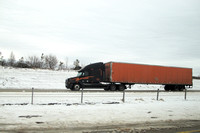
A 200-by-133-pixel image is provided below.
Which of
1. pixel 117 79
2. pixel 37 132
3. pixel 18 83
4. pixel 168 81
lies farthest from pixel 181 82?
pixel 37 132

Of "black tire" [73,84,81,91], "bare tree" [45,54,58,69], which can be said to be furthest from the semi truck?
"bare tree" [45,54,58,69]

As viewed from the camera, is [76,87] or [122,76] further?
[122,76]

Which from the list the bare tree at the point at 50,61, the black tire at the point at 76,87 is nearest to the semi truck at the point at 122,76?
the black tire at the point at 76,87

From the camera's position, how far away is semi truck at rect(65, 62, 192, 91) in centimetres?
2670

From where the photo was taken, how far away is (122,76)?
28578 millimetres

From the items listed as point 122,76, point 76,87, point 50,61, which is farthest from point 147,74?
point 50,61

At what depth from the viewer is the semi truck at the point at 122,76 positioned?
87.6 feet

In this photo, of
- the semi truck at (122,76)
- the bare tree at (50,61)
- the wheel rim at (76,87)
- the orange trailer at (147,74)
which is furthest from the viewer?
the bare tree at (50,61)

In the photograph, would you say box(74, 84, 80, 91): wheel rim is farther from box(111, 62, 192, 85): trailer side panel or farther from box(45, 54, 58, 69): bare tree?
box(45, 54, 58, 69): bare tree

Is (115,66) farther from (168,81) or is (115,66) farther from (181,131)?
(181,131)

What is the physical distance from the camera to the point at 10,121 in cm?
795

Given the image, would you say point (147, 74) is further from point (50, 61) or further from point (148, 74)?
point (50, 61)

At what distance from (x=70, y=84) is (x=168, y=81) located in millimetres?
15538

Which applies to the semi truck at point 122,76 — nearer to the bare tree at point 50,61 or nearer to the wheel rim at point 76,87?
the wheel rim at point 76,87
